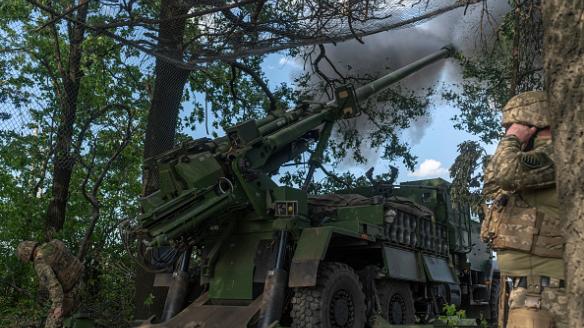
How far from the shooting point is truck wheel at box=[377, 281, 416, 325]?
A: 25.8 feet

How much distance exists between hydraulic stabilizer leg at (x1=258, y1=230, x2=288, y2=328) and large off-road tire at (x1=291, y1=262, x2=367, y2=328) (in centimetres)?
17

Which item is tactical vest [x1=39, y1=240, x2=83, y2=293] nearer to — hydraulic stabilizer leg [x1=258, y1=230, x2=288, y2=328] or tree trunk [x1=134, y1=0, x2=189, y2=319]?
tree trunk [x1=134, y1=0, x2=189, y2=319]

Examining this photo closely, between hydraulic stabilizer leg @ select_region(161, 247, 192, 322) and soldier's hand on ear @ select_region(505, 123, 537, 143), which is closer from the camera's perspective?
soldier's hand on ear @ select_region(505, 123, 537, 143)

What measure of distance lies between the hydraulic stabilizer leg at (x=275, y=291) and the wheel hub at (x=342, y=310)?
0.58 metres

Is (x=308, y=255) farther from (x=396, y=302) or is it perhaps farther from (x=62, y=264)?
(x=62, y=264)

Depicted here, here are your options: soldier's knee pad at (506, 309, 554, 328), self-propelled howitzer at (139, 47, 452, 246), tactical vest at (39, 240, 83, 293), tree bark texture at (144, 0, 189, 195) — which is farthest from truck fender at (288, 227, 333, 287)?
soldier's knee pad at (506, 309, 554, 328)

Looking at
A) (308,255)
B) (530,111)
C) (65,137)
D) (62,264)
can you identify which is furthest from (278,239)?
(65,137)

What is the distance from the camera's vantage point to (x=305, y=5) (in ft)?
22.1

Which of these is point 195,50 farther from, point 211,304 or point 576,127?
point 576,127

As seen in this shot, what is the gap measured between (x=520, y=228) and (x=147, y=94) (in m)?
10.2

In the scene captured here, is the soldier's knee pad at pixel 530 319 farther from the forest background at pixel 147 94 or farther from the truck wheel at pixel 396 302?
the truck wheel at pixel 396 302

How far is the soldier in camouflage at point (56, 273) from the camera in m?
7.35

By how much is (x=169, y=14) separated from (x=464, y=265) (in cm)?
642

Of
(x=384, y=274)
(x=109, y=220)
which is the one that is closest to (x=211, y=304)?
(x=384, y=274)
